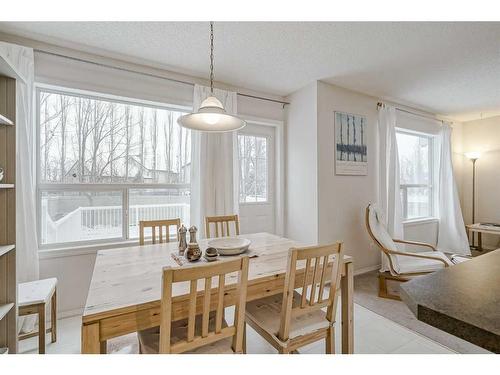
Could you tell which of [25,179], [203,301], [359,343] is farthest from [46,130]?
[359,343]

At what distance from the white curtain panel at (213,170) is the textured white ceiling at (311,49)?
33 centimetres

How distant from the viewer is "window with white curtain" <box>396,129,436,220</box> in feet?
14.3

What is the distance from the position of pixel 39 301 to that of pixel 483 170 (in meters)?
6.67

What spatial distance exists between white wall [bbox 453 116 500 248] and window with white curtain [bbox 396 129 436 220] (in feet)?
2.48

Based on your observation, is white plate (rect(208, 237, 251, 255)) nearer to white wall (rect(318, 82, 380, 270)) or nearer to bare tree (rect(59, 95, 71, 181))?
white wall (rect(318, 82, 380, 270))

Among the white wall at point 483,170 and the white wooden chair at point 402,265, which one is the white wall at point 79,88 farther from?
the white wall at point 483,170

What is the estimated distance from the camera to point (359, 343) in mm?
1953

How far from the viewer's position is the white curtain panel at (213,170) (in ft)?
9.41

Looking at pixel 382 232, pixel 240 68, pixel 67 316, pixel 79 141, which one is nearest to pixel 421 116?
pixel 382 232

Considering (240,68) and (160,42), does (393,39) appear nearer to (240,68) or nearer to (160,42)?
(240,68)

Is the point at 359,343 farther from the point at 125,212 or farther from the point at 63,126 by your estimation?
the point at 63,126
